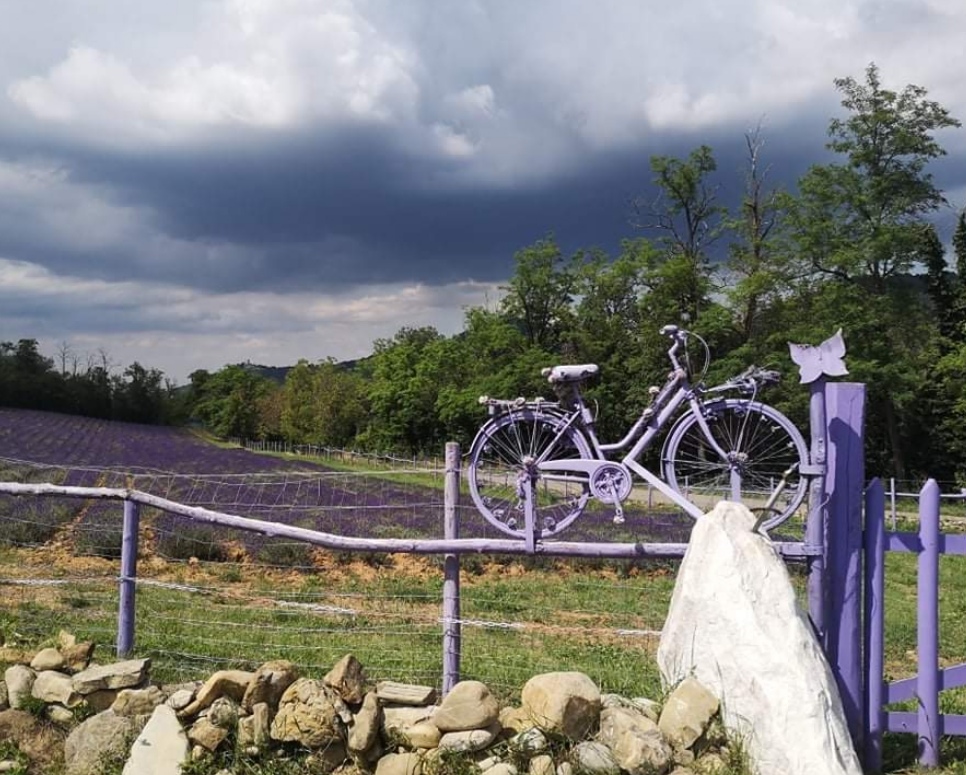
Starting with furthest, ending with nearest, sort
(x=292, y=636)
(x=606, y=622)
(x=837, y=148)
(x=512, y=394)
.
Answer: (x=512, y=394) → (x=837, y=148) → (x=606, y=622) → (x=292, y=636)

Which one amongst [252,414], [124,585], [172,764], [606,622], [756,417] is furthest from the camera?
[252,414]

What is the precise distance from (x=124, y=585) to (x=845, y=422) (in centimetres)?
457

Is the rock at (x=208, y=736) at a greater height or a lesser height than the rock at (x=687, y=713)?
lesser

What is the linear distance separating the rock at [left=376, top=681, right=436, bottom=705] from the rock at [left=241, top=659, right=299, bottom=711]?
0.51m

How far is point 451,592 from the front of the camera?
16.5 feet

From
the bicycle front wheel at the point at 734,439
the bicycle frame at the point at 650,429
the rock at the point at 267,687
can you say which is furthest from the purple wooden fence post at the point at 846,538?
the rock at the point at 267,687

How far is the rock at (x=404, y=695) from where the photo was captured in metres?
4.46

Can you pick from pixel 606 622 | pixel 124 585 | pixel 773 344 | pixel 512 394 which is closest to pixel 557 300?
pixel 512 394

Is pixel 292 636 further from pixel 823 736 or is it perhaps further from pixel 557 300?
pixel 557 300

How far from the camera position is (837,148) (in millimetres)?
31281

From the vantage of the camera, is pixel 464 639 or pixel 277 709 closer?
pixel 277 709

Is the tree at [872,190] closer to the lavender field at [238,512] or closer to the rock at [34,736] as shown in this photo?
the lavender field at [238,512]

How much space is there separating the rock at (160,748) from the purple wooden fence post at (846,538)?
336 centimetres

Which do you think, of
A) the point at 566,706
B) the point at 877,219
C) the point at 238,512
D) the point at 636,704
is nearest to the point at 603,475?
the point at 636,704
